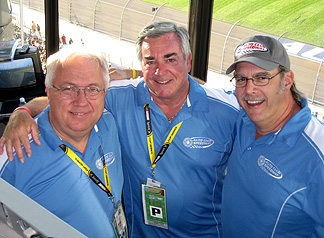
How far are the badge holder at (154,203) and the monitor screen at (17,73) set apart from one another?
6.05ft

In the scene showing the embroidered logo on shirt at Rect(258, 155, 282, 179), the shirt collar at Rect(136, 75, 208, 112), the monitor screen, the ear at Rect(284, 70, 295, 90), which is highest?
the ear at Rect(284, 70, 295, 90)

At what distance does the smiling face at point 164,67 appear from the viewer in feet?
7.19

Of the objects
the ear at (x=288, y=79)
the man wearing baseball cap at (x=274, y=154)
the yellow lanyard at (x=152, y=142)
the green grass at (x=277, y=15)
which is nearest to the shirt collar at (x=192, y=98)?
the yellow lanyard at (x=152, y=142)

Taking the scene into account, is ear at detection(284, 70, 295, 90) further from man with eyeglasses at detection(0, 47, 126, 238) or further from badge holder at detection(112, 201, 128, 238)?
badge holder at detection(112, 201, 128, 238)

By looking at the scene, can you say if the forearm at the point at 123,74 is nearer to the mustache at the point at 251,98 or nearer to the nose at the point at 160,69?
the nose at the point at 160,69

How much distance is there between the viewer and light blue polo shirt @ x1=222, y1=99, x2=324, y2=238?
1.64 metres

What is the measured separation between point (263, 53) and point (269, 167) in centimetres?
56

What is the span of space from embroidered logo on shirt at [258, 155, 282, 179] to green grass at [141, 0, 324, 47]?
2.37m

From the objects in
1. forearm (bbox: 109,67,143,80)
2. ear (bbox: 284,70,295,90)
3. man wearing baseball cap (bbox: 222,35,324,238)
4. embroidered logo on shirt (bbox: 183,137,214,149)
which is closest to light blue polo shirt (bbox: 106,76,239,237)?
embroidered logo on shirt (bbox: 183,137,214,149)

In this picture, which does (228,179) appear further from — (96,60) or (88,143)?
(96,60)

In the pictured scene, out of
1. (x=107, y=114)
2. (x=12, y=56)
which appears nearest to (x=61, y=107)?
(x=107, y=114)

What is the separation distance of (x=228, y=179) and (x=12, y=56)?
236cm

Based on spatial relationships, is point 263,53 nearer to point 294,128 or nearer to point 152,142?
point 294,128

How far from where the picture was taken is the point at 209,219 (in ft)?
7.65
